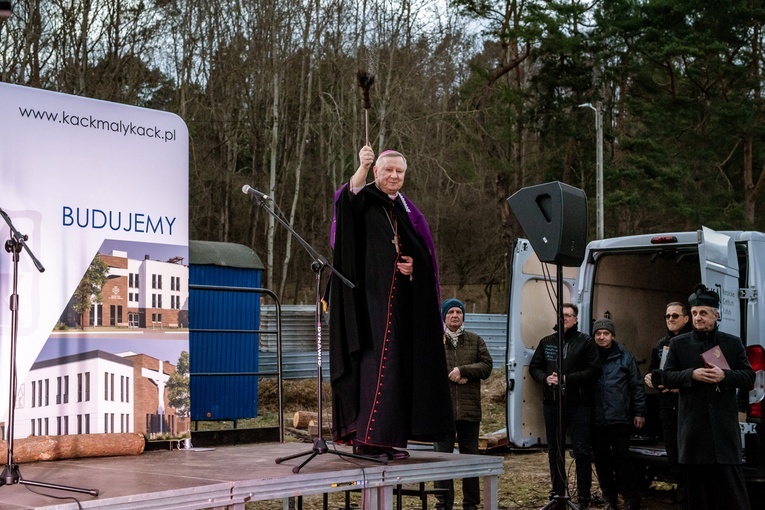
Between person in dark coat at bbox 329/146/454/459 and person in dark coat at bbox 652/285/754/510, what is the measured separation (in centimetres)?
216

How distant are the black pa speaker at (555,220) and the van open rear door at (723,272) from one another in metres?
1.08

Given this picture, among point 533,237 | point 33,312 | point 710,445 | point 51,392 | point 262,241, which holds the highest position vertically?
point 262,241

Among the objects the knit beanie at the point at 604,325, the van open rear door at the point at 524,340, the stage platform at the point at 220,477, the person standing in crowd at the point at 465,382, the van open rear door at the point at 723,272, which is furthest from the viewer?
the knit beanie at the point at 604,325

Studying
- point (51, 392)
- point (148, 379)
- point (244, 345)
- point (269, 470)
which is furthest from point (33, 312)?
point (244, 345)

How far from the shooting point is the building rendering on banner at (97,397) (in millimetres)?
5688

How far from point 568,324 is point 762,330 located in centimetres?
171

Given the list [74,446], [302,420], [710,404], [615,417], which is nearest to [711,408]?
[710,404]

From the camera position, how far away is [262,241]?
36.9 m

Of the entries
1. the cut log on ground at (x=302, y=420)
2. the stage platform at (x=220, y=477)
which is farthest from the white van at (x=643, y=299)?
the cut log on ground at (x=302, y=420)

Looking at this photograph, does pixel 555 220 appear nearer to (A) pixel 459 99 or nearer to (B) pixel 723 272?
(B) pixel 723 272

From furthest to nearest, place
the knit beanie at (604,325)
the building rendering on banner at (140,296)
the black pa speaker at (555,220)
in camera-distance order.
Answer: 1. the knit beanie at (604,325)
2. the black pa speaker at (555,220)
3. the building rendering on banner at (140,296)

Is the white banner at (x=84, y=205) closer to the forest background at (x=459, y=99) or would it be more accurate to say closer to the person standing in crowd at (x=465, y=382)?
the person standing in crowd at (x=465, y=382)

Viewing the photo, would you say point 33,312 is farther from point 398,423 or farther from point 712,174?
point 712,174

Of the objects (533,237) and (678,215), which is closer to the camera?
(533,237)
